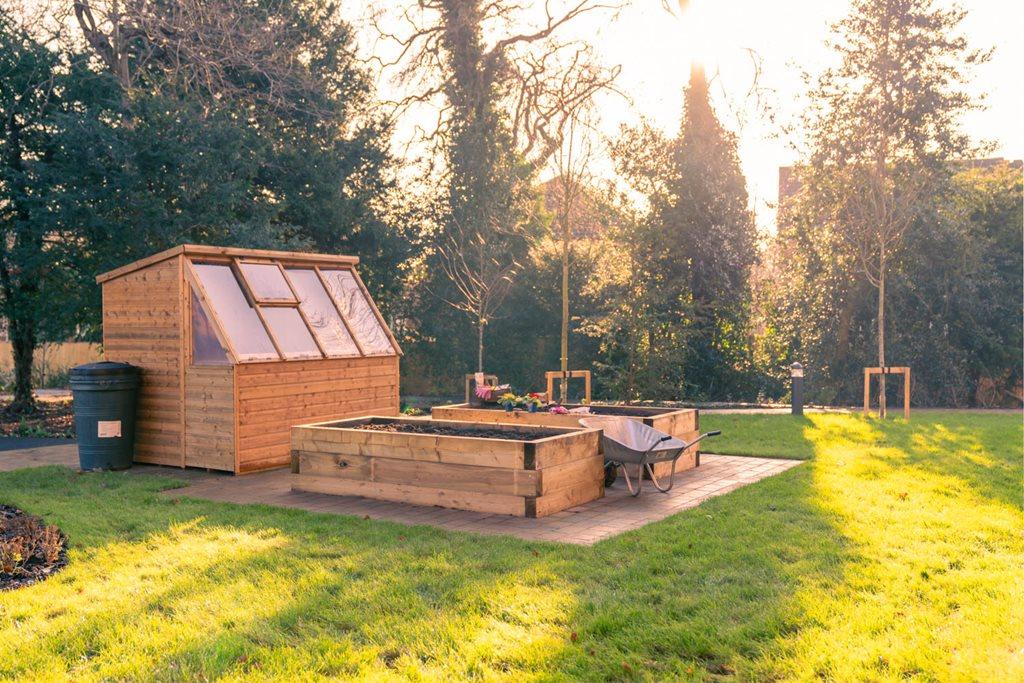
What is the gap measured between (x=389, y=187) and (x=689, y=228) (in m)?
6.63

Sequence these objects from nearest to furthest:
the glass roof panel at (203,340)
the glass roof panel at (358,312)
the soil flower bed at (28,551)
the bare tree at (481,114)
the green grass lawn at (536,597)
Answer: the green grass lawn at (536,597) → the soil flower bed at (28,551) → the glass roof panel at (203,340) → the glass roof panel at (358,312) → the bare tree at (481,114)

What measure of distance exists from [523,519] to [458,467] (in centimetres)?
75

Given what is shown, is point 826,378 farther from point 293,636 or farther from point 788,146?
point 293,636

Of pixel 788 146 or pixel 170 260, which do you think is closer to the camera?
pixel 170 260

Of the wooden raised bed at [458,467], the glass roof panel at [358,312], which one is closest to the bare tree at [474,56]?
the glass roof panel at [358,312]

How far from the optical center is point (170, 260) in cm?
980

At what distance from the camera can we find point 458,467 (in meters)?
7.38

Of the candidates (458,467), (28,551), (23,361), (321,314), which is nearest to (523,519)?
(458,467)

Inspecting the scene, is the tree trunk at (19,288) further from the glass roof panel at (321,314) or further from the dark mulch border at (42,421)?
the glass roof panel at (321,314)

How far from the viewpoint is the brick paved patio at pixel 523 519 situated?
263 inches

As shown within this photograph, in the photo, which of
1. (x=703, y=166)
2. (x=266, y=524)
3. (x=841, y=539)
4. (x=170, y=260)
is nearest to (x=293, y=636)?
(x=266, y=524)

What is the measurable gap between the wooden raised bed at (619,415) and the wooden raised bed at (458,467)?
1182 mm

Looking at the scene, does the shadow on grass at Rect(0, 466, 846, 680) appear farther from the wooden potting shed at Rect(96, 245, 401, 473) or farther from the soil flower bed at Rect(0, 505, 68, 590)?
the wooden potting shed at Rect(96, 245, 401, 473)

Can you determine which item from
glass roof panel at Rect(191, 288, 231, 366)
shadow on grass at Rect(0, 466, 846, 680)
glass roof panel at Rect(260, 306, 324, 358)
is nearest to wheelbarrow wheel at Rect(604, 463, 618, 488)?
shadow on grass at Rect(0, 466, 846, 680)
